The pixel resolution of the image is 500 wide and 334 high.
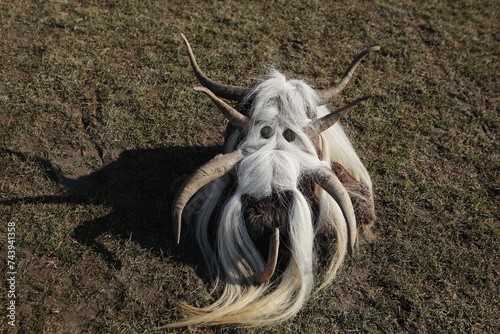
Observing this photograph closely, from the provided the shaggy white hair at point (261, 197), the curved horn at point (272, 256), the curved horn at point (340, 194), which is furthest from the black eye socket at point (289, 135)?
the curved horn at point (272, 256)

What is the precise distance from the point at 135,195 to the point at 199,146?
859 mm

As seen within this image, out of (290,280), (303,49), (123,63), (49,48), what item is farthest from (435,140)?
(49,48)

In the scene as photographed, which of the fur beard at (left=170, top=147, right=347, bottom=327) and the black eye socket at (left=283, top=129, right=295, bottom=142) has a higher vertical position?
the black eye socket at (left=283, top=129, right=295, bottom=142)

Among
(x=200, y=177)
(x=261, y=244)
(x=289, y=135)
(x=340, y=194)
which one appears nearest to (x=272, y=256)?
(x=261, y=244)

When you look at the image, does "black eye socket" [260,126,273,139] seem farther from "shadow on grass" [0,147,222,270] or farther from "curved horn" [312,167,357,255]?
"shadow on grass" [0,147,222,270]

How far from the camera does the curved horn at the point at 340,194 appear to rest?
282 cm

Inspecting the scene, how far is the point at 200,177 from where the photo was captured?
2934mm

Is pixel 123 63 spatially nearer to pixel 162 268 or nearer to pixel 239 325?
pixel 162 268

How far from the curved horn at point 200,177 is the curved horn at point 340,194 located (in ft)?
1.89

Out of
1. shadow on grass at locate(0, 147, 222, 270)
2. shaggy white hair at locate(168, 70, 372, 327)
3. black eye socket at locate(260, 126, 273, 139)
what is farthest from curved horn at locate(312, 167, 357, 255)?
shadow on grass at locate(0, 147, 222, 270)

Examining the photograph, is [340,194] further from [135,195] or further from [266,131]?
[135,195]

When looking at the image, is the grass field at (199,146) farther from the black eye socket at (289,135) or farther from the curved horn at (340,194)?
the black eye socket at (289,135)

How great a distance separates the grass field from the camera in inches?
135

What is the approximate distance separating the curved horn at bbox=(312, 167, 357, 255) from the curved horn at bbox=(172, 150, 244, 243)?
575 millimetres
